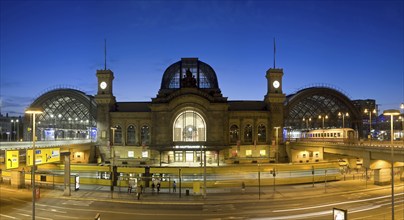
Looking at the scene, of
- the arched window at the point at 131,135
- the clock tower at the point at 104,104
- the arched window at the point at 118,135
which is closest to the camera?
the arched window at the point at 131,135

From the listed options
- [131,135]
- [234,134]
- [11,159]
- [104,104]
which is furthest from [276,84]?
[11,159]

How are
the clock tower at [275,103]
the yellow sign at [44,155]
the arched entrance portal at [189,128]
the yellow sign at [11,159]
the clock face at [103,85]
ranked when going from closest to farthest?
1. the yellow sign at [11,159]
2. the yellow sign at [44,155]
3. the arched entrance portal at [189,128]
4. the clock tower at [275,103]
5. the clock face at [103,85]

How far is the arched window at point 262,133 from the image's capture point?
3812 inches

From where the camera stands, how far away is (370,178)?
2511 inches

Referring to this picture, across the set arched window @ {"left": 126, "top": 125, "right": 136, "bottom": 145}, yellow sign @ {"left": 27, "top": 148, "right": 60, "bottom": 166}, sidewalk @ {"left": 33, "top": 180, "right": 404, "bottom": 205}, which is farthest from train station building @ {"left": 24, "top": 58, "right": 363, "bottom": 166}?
yellow sign @ {"left": 27, "top": 148, "right": 60, "bottom": 166}

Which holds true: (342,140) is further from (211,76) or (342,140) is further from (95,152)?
(95,152)

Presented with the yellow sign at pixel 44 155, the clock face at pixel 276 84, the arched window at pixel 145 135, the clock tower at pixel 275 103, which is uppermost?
the clock face at pixel 276 84

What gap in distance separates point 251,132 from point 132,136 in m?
33.2

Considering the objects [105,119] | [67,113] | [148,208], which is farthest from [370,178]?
[67,113]

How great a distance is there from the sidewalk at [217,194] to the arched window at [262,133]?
129ft

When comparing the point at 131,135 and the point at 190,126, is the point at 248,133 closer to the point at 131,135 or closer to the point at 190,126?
the point at 190,126

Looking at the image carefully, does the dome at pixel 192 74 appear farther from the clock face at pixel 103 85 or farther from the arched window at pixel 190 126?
the clock face at pixel 103 85

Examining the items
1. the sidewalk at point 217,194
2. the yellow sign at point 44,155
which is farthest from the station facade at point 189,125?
the yellow sign at point 44,155

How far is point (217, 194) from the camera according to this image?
161 feet
